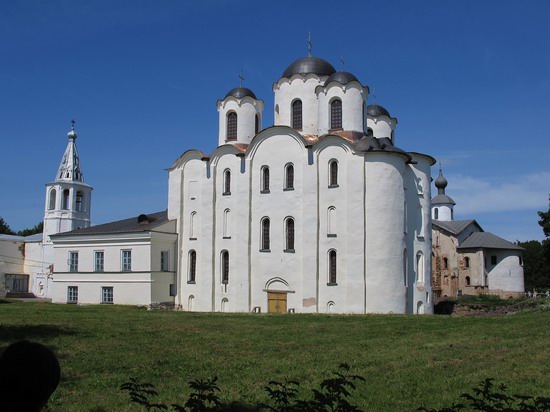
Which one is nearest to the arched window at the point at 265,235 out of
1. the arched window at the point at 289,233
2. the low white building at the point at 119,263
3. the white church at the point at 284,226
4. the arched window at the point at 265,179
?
the white church at the point at 284,226

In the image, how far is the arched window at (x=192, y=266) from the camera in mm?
37119

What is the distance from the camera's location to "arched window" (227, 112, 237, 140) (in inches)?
1527

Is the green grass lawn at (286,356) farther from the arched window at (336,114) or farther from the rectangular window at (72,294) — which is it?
the rectangular window at (72,294)

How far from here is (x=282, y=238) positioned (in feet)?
A: 112

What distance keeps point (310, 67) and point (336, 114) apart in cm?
410

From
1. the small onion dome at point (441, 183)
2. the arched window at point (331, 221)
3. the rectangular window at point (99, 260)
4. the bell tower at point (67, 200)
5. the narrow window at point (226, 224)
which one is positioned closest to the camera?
the arched window at point (331, 221)

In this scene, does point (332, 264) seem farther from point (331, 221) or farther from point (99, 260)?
point (99, 260)

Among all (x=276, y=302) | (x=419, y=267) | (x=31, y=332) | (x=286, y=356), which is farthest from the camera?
(x=419, y=267)

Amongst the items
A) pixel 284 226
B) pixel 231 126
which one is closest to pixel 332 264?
pixel 284 226

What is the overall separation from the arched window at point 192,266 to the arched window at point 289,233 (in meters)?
6.34

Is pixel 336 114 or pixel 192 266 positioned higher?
pixel 336 114

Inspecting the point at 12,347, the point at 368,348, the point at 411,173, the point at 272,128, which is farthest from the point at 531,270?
the point at 12,347

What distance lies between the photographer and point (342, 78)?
Result: 35.6 meters

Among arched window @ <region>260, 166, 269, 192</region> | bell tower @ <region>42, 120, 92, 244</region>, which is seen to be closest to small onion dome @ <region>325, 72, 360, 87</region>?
arched window @ <region>260, 166, 269, 192</region>
